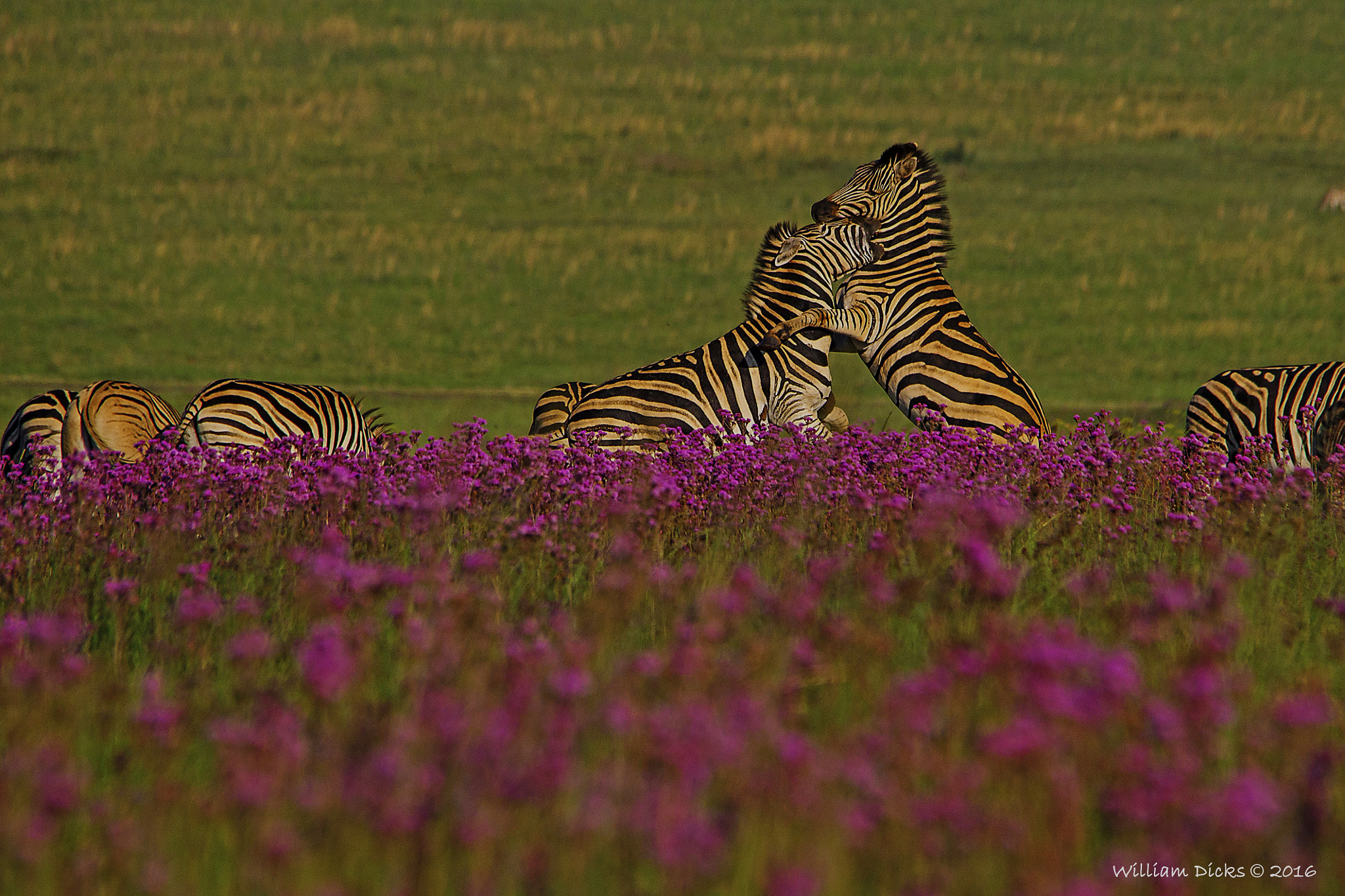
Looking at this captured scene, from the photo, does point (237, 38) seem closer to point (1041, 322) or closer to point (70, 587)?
point (1041, 322)

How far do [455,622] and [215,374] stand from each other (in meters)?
25.2

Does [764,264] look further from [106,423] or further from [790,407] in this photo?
[106,423]

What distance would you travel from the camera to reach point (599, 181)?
43.6 metres

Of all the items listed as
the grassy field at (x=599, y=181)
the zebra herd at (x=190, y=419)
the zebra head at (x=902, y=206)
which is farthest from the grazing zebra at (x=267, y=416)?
the grassy field at (x=599, y=181)

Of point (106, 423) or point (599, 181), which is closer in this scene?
point (106, 423)

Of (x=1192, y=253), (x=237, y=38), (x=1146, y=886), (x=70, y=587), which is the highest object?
(x=237, y=38)

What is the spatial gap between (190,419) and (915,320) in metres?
5.58

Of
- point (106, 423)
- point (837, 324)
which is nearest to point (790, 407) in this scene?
point (837, 324)

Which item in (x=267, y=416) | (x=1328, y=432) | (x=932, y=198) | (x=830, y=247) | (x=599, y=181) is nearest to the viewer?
(x=1328, y=432)

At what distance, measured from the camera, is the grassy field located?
2977cm

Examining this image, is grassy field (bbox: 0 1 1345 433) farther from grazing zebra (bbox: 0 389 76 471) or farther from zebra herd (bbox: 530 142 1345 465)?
grazing zebra (bbox: 0 389 76 471)

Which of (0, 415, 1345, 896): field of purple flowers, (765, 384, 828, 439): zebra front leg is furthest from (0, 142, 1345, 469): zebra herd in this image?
(0, 415, 1345, 896): field of purple flowers

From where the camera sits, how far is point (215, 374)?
27.4 metres

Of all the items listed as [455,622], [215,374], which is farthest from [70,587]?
[215,374]
